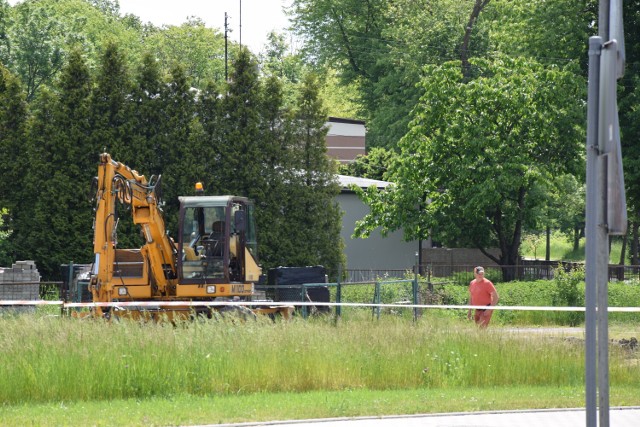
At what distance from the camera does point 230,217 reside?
2306cm

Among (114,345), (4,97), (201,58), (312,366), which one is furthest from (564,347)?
(201,58)

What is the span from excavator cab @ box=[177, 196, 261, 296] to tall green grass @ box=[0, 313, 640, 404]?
6.17m

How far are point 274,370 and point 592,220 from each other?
893 centimetres

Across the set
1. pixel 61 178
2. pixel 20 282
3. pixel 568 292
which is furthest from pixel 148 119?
pixel 568 292

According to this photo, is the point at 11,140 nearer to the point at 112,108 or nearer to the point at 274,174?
the point at 112,108

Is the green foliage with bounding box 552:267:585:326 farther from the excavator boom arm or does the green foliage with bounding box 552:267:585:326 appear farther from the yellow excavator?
the excavator boom arm

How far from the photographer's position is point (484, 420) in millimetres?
12805

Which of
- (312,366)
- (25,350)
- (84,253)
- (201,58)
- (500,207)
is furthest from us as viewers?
(201,58)

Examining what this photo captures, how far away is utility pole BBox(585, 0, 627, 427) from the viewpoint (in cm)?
652

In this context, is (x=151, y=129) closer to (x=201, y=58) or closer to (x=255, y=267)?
(x=255, y=267)

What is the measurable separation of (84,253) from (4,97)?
5.56 metres

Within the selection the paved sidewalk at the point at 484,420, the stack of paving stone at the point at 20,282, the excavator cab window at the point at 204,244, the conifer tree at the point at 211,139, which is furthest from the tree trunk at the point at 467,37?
the paved sidewalk at the point at 484,420

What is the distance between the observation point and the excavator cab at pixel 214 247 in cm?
2312

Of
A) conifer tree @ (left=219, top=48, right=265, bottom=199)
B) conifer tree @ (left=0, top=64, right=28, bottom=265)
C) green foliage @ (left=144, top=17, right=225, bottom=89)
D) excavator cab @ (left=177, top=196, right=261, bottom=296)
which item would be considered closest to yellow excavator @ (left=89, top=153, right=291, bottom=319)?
excavator cab @ (left=177, top=196, right=261, bottom=296)
